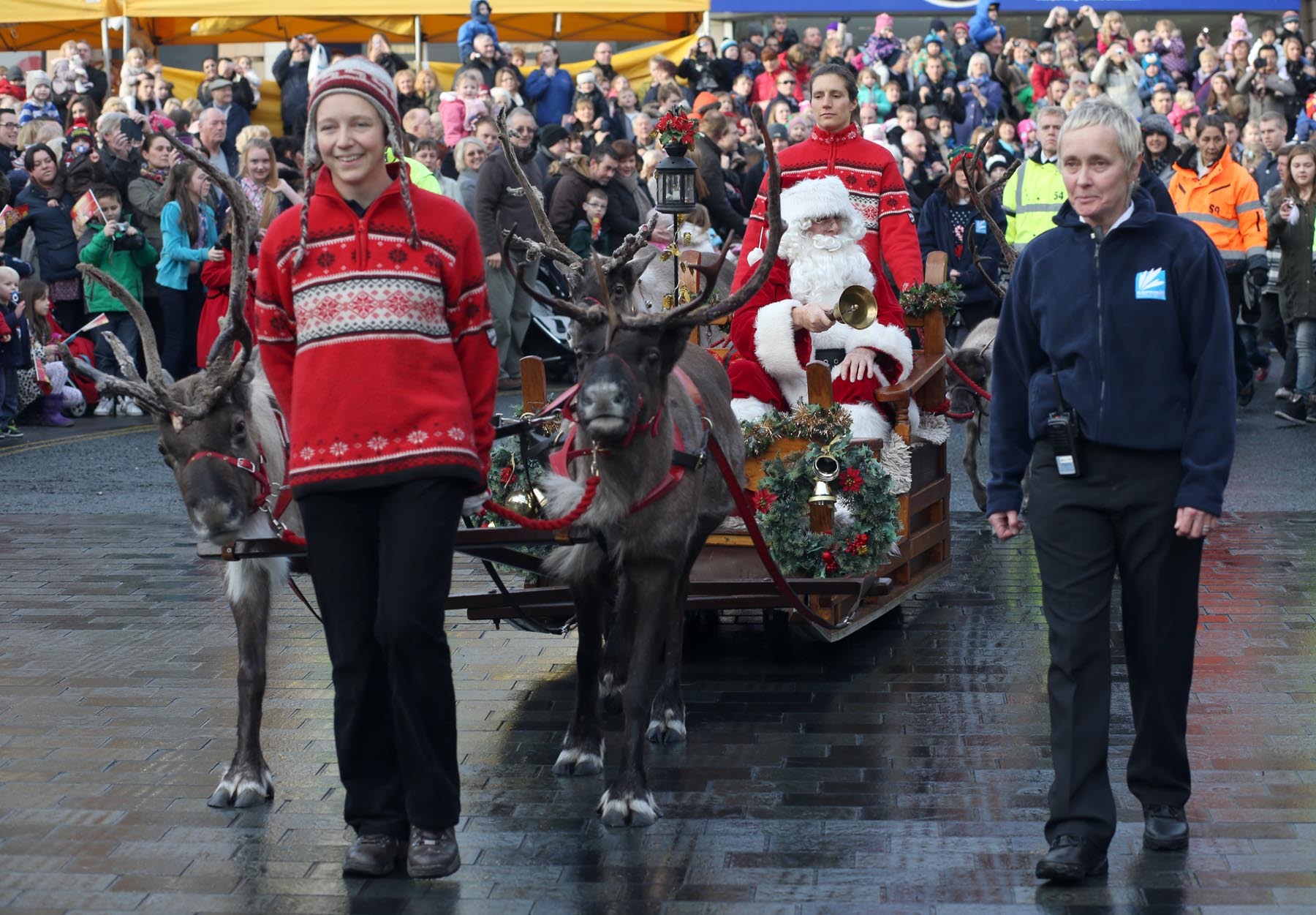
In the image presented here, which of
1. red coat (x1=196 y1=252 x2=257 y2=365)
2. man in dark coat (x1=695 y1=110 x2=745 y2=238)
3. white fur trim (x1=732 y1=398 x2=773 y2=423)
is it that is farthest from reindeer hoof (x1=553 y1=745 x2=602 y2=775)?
man in dark coat (x1=695 y1=110 x2=745 y2=238)

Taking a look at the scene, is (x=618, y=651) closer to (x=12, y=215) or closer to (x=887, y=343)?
(x=887, y=343)

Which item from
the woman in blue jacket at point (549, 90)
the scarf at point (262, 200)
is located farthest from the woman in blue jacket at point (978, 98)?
the scarf at point (262, 200)

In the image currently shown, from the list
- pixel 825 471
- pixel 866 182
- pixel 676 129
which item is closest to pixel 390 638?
pixel 825 471

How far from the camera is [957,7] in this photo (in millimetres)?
22922

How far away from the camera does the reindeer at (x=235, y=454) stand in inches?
211

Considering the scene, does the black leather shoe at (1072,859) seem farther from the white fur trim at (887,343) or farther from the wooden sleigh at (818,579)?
the white fur trim at (887,343)

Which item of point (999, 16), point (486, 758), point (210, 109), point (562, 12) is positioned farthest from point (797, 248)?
point (999, 16)

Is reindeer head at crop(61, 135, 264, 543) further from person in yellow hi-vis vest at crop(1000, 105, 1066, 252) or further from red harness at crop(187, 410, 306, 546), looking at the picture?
person in yellow hi-vis vest at crop(1000, 105, 1066, 252)

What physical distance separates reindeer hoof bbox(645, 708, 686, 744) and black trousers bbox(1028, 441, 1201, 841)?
5.74 ft

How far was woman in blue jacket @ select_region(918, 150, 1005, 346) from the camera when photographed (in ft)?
43.8

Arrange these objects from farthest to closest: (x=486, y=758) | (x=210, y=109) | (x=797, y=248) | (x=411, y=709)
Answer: (x=210, y=109), (x=797, y=248), (x=486, y=758), (x=411, y=709)

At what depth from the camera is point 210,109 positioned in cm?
1488

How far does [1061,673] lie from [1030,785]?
0.89m

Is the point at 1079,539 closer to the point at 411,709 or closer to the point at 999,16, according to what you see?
the point at 411,709
